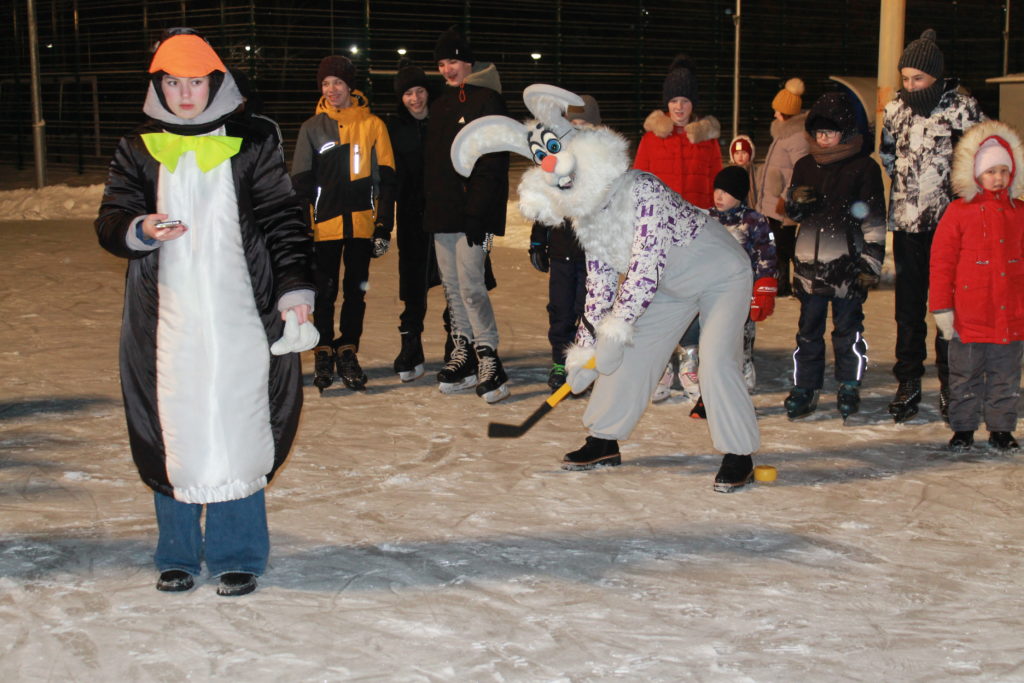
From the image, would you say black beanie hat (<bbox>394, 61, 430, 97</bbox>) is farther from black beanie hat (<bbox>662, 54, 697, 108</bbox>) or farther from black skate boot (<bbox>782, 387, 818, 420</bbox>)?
black skate boot (<bbox>782, 387, 818, 420</bbox>)

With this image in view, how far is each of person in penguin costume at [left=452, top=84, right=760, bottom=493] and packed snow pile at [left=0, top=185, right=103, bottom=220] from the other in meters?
12.1

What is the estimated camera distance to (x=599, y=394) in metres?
5.42

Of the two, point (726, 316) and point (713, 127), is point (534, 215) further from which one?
point (713, 127)

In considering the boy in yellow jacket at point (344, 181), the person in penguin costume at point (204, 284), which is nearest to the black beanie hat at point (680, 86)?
the boy in yellow jacket at point (344, 181)

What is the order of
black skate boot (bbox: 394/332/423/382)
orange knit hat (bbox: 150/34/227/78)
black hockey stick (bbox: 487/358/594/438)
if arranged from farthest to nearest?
1. black skate boot (bbox: 394/332/423/382)
2. black hockey stick (bbox: 487/358/594/438)
3. orange knit hat (bbox: 150/34/227/78)

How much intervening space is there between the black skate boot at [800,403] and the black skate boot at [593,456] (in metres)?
1.29

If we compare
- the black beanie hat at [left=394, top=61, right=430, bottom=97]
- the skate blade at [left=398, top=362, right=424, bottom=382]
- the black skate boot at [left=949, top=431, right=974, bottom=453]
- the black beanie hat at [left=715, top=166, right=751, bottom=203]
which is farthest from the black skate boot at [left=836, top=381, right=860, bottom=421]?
the black beanie hat at [left=394, top=61, right=430, bottom=97]

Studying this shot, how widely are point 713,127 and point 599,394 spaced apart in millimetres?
2438

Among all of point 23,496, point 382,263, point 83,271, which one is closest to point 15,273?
point 83,271

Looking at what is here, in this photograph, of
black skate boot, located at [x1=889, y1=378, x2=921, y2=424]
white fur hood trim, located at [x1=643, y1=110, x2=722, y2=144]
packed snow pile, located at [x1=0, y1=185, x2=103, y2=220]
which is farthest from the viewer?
packed snow pile, located at [x1=0, y1=185, x2=103, y2=220]

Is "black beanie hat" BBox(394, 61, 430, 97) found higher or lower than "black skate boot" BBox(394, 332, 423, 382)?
higher

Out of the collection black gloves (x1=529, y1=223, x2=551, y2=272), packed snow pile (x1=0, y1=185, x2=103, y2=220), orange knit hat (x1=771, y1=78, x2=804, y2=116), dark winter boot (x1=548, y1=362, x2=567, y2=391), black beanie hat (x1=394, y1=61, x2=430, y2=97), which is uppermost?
black beanie hat (x1=394, y1=61, x2=430, y2=97)

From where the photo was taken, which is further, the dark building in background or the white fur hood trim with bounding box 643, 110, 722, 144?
the dark building in background

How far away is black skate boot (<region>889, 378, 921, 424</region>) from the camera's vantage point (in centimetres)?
627
